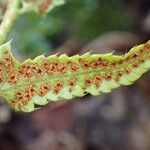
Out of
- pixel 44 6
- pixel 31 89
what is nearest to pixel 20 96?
pixel 31 89

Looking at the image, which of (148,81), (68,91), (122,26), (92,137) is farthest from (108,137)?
(68,91)

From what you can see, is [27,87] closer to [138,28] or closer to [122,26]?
[122,26]

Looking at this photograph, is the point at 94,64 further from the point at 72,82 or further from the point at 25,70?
the point at 25,70

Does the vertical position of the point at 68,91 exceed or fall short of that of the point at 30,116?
it exceeds it

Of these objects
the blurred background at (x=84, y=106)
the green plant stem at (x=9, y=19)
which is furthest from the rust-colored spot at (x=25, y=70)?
Result: the blurred background at (x=84, y=106)

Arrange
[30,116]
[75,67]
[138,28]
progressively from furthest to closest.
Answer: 1. [138,28]
2. [30,116]
3. [75,67]

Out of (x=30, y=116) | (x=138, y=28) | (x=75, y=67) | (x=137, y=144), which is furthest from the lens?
(x=138, y=28)

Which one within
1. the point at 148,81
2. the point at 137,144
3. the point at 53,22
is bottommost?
the point at 137,144

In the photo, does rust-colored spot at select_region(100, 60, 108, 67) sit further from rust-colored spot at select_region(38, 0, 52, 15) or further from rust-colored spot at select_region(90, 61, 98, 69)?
rust-colored spot at select_region(38, 0, 52, 15)

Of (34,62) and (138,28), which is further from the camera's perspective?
(138,28)
